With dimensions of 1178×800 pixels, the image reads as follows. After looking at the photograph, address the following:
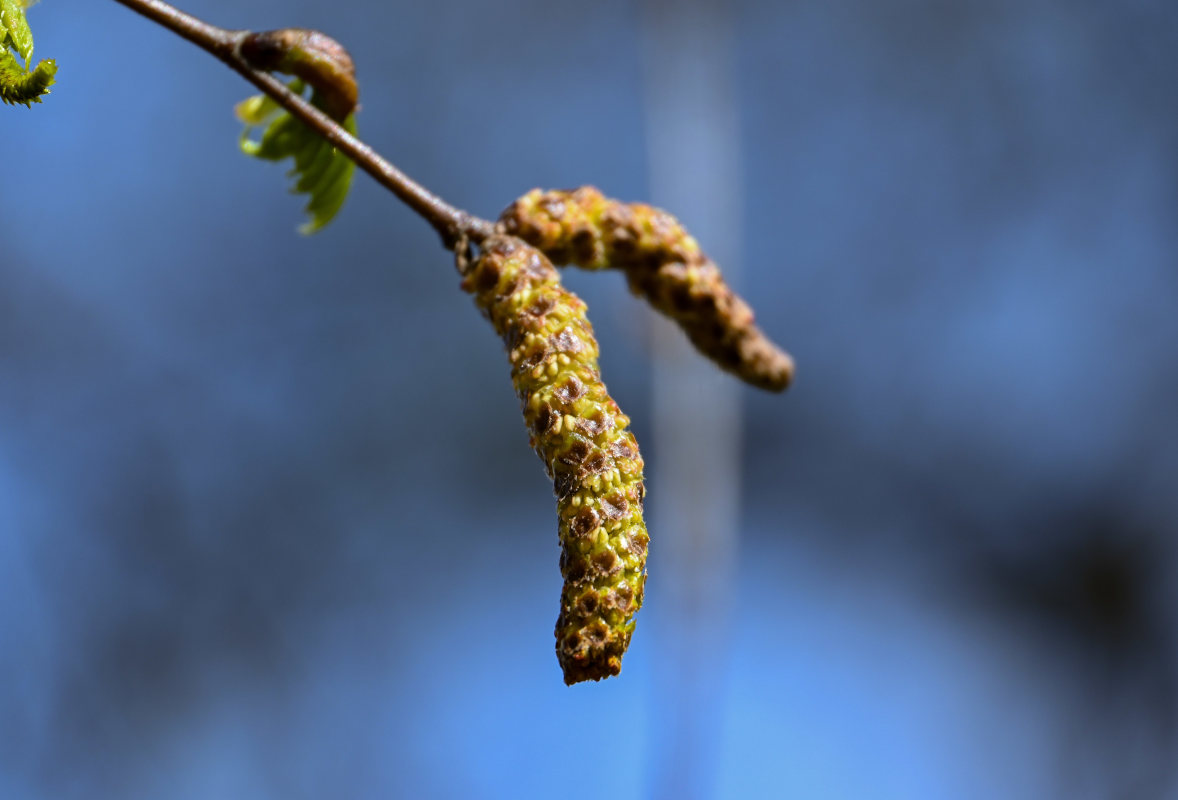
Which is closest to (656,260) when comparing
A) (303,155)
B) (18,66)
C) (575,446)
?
(575,446)

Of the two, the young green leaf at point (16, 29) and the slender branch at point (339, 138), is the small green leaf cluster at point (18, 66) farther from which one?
the slender branch at point (339, 138)

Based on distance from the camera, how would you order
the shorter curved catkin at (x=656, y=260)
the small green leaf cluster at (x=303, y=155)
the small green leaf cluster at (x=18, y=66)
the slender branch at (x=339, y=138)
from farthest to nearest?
the small green leaf cluster at (x=303, y=155) < the shorter curved catkin at (x=656, y=260) < the slender branch at (x=339, y=138) < the small green leaf cluster at (x=18, y=66)

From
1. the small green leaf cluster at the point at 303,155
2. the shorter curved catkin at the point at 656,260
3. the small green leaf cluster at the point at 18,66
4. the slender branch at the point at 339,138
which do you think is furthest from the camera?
the small green leaf cluster at the point at 303,155

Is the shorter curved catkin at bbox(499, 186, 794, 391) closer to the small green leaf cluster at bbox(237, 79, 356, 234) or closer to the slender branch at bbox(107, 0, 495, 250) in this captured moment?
the slender branch at bbox(107, 0, 495, 250)

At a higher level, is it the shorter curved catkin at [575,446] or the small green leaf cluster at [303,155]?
the small green leaf cluster at [303,155]

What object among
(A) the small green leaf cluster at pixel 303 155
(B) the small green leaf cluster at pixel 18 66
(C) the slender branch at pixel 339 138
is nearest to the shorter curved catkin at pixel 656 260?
(C) the slender branch at pixel 339 138

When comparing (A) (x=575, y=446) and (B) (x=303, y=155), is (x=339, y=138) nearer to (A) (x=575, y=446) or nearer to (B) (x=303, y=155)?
(B) (x=303, y=155)
